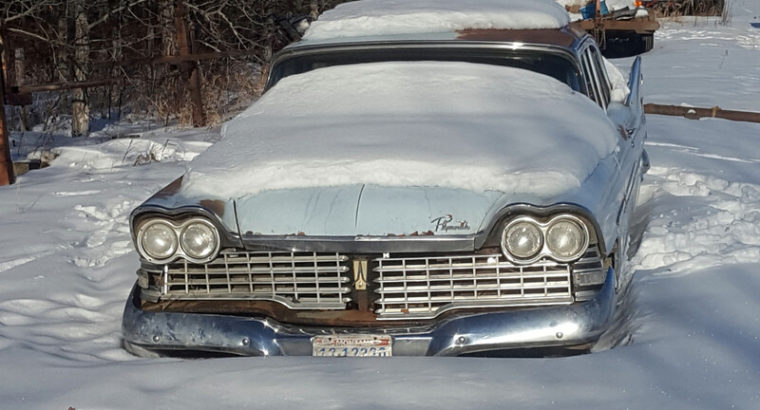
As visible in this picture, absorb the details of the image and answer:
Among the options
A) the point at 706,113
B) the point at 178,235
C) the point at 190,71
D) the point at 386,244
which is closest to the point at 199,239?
the point at 178,235

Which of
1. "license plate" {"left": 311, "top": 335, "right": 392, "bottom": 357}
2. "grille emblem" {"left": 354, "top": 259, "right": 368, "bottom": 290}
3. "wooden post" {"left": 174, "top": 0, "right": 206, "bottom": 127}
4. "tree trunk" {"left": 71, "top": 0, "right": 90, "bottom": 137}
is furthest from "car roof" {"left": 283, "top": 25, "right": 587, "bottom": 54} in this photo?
"tree trunk" {"left": 71, "top": 0, "right": 90, "bottom": 137}

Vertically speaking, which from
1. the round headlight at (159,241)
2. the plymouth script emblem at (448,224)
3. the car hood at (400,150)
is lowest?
the round headlight at (159,241)

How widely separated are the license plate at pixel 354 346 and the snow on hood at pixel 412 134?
0.58m

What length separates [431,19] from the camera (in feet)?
18.0

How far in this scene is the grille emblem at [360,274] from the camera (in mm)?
3768

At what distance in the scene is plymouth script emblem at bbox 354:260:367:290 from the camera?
3.77m

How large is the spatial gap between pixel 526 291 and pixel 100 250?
303 cm

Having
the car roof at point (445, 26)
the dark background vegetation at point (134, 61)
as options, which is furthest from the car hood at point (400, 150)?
the dark background vegetation at point (134, 61)

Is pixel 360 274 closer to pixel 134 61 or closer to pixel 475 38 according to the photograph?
pixel 475 38

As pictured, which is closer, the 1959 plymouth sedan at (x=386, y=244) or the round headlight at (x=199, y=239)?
the 1959 plymouth sedan at (x=386, y=244)

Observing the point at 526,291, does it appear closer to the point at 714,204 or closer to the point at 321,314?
the point at 321,314

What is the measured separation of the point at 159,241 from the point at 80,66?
8.33 metres

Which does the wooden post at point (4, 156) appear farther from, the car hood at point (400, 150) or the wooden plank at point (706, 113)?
the wooden plank at point (706, 113)

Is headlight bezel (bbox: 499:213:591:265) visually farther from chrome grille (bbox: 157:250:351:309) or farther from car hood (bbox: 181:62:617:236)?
chrome grille (bbox: 157:250:351:309)
